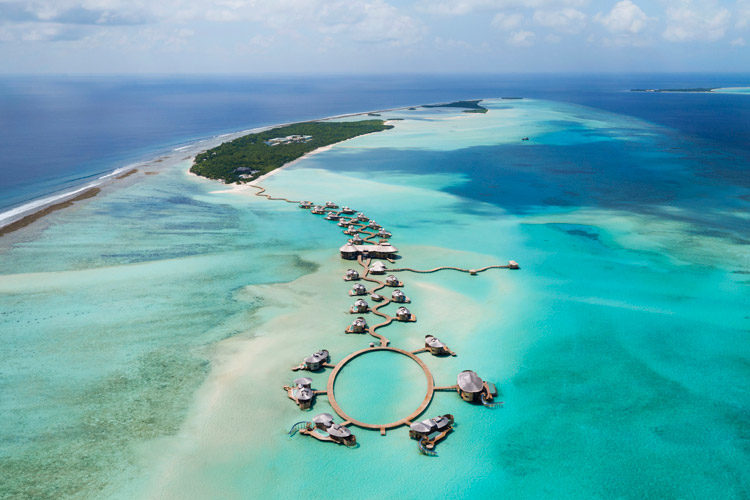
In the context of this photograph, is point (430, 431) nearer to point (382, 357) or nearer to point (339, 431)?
point (339, 431)

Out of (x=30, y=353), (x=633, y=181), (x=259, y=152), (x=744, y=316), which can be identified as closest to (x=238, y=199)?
(x=259, y=152)

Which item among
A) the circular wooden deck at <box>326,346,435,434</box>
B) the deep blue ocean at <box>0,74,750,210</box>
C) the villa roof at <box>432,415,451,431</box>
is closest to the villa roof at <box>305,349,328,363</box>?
the circular wooden deck at <box>326,346,435,434</box>

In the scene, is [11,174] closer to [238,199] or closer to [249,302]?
[238,199]

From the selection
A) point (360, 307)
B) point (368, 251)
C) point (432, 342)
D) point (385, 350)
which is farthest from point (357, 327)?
point (368, 251)

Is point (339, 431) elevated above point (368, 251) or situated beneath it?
situated beneath

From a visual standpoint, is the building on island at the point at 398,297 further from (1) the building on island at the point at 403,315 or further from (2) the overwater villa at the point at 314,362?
(2) the overwater villa at the point at 314,362

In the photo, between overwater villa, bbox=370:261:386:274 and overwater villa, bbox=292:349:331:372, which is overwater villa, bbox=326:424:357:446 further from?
overwater villa, bbox=370:261:386:274
